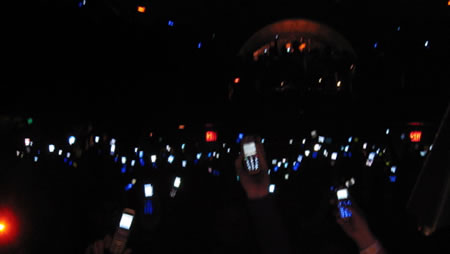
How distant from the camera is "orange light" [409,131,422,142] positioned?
2039 cm

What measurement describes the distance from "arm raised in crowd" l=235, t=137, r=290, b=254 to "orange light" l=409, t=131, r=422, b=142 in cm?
1983

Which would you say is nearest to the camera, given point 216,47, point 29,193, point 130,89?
point 29,193

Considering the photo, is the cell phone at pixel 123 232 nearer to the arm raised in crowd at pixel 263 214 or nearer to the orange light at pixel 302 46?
the arm raised in crowd at pixel 263 214

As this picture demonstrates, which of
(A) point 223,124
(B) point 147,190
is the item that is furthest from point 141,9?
(A) point 223,124

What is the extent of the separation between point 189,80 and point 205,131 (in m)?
7.17

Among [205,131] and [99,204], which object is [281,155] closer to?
[205,131]

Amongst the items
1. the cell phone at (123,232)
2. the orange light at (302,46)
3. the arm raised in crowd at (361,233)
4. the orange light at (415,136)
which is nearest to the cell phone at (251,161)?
the arm raised in crowd at (361,233)

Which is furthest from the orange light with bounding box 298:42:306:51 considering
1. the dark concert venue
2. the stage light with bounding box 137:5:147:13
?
the stage light with bounding box 137:5:147:13

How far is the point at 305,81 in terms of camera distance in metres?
18.5

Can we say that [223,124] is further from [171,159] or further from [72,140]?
[72,140]

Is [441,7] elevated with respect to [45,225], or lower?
elevated

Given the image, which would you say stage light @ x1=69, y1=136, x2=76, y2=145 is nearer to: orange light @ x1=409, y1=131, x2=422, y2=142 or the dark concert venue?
the dark concert venue

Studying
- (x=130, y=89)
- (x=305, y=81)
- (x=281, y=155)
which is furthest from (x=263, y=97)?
(x=130, y=89)

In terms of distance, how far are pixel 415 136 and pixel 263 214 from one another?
2048cm
